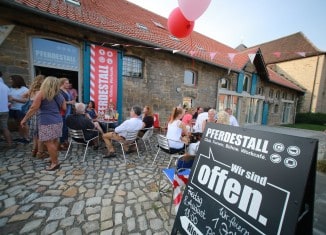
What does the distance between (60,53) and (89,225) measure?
5.47 metres

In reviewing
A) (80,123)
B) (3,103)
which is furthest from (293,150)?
(3,103)

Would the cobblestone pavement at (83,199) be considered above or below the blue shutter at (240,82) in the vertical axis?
below

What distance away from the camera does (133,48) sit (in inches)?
276

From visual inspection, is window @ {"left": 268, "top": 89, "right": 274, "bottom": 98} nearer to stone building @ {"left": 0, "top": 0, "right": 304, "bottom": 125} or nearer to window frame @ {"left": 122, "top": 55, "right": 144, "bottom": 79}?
stone building @ {"left": 0, "top": 0, "right": 304, "bottom": 125}

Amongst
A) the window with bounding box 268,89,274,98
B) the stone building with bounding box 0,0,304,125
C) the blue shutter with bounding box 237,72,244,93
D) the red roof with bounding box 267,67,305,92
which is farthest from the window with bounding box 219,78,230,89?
the window with bounding box 268,89,274,98

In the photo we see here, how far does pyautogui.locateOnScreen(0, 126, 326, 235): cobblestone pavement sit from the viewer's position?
206 centimetres

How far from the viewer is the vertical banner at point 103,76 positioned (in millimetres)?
6176

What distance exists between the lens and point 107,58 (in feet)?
21.1

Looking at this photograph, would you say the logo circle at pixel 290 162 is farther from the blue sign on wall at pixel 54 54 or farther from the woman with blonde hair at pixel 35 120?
the blue sign on wall at pixel 54 54

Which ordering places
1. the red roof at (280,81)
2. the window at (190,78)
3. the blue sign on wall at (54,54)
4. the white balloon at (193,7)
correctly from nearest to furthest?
the white balloon at (193,7)
the blue sign on wall at (54,54)
the window at (190,78)
the red roof at (280,81)

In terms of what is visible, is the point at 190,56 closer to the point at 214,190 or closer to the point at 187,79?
the point at 187,79

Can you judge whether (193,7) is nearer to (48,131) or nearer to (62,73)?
A: (48,131)

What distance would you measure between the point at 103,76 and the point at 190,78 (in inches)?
192

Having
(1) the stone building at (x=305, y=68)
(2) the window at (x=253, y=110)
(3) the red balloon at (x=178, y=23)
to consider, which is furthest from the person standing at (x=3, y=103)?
(1) the stone building at (x=305, y=68)
